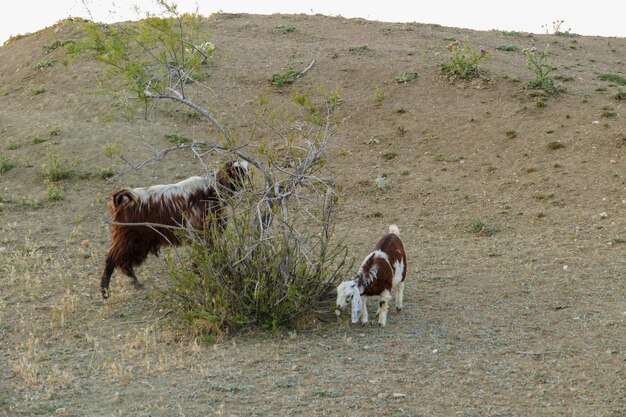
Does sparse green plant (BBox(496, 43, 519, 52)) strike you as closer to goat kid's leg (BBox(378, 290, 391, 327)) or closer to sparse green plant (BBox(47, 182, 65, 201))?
sparse green plant (BBox(47, 182, 65, 201))

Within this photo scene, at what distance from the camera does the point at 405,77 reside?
1672cm

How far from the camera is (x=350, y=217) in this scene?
12.3 metres

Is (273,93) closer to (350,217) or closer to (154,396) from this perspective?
(350,217)

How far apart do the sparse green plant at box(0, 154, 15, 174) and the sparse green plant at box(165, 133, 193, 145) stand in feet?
9.27

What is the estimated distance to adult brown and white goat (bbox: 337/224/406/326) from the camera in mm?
7500

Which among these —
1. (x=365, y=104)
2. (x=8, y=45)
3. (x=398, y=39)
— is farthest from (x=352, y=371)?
(x=8, y=45)

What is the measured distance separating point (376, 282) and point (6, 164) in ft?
30.2

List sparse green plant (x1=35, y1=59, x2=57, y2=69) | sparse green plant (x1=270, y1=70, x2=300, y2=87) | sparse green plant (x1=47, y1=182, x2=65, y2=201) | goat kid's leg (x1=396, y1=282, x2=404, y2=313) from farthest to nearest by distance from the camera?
sparse green plant (x1=35, y1=59, x2=57, y2=69) → sparse green plant (x1=270, y1=70, x2=300, y2=87) → sparse green plant (x1=47, y1=182, x2=65, y2=201) → goat kid's leg (x1=396, y1=282, x2=404, y2=313)

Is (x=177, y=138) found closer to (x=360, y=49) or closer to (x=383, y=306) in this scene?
(x=360, y=49)

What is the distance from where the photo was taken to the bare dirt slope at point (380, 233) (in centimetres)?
632

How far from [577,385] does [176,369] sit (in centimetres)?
327

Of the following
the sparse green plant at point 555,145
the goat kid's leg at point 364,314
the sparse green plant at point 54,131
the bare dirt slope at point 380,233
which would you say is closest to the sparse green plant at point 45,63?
the bare dirt slope at point 380,233

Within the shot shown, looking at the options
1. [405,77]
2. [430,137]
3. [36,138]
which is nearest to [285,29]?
[405,77]

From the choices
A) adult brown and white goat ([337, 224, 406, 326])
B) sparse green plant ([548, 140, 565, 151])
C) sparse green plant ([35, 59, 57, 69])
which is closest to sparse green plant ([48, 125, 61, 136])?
sparse green plant ([35, 59, 57, 69])
